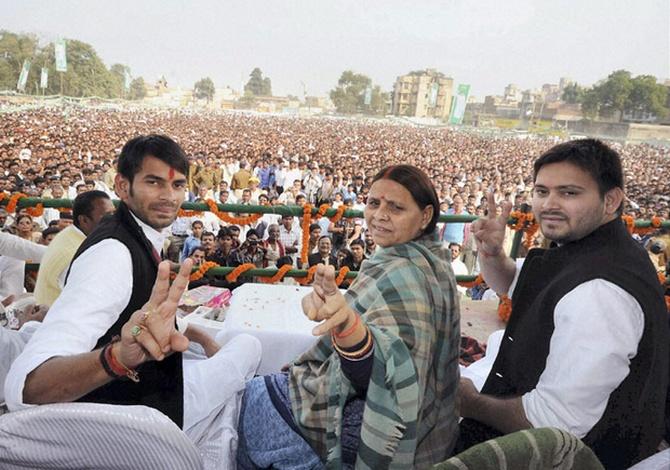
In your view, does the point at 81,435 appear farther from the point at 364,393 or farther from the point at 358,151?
the point at 358,151

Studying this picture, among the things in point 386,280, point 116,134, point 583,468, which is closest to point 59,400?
point 386,280

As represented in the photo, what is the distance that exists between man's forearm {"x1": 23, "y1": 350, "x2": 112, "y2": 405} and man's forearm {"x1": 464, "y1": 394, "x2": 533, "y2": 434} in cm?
117

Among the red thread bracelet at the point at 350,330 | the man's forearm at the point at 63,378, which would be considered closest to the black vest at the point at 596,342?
the red thread bracelet at the point at 350,330

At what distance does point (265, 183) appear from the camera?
1277 centimetres

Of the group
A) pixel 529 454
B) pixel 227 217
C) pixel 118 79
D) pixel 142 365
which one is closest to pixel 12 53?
pixel 118 79

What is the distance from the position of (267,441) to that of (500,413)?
30.1 inches

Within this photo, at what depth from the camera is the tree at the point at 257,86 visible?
4681cm

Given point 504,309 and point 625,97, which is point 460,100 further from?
point 504,309

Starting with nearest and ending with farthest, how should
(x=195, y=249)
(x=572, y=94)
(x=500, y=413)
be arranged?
1. (x=500, y=413)
2. (x=195, y=249)
3. (x=572, y=94)

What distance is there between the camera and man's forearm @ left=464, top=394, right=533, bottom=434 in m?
1.39

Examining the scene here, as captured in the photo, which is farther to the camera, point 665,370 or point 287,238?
point 287,238

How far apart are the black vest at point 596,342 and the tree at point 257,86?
4750cm

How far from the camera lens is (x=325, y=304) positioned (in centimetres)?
104

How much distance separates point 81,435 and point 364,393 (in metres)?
0.77
